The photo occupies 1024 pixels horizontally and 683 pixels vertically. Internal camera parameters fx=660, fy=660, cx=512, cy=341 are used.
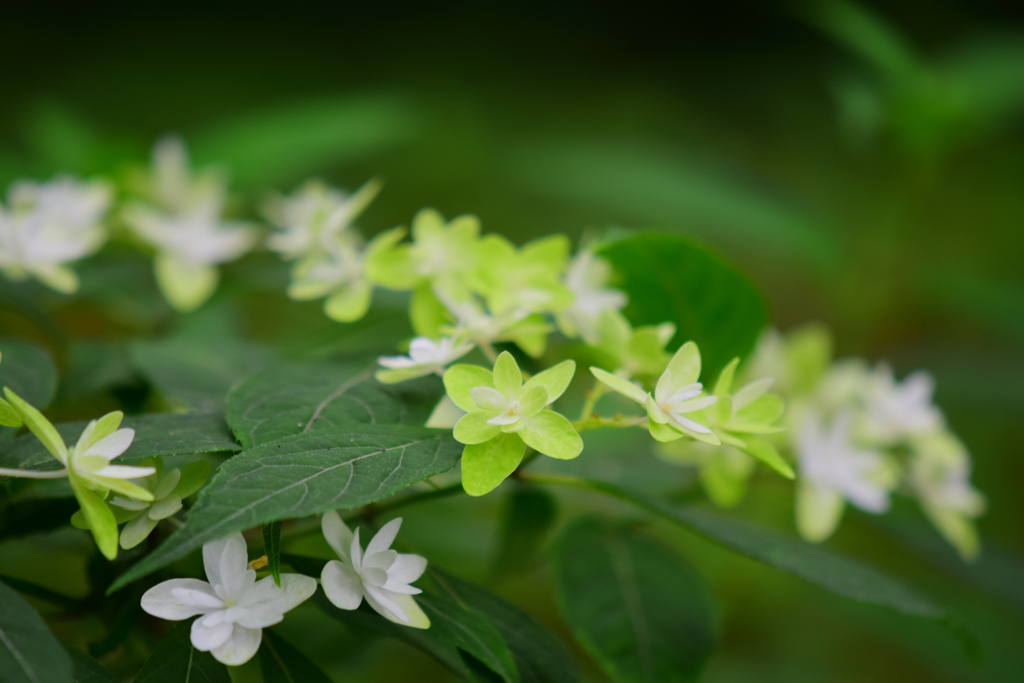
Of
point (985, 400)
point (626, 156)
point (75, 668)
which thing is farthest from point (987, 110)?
point (75, 668)

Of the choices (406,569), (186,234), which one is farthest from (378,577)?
(186,234)

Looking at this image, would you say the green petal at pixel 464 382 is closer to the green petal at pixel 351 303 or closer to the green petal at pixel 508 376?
the green petal at pixel 508 376

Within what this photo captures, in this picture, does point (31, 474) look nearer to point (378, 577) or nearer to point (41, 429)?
point (41, 429)

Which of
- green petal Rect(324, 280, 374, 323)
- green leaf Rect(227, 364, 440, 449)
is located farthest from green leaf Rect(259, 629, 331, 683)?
green petal Rect(324, 280, 374, 323)

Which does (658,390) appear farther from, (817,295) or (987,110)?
(817,295)

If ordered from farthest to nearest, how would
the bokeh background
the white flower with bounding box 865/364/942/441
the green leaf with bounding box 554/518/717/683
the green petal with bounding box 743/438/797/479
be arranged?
the bokeh background
the white flower with bounding box 865/364/942/441
the green leaf with bounding box 554/518/717/683
the green petal with bounding box 743/438/797/479

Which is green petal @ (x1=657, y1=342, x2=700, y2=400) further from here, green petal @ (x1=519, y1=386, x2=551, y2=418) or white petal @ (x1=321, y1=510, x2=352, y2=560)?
white petal @ (x1=321, y1=510, x2=352, y2=560)

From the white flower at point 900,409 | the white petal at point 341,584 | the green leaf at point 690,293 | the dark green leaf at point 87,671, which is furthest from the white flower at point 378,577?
the white flower at point 900,409
